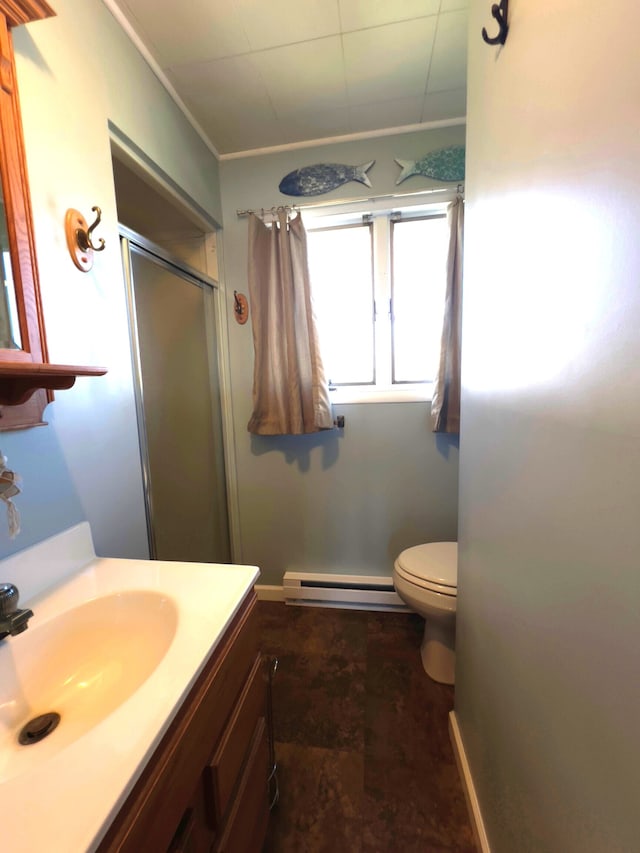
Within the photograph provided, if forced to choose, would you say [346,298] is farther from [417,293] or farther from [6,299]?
[6,299]

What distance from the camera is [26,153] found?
811mm

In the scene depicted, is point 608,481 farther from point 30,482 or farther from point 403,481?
point 403,481

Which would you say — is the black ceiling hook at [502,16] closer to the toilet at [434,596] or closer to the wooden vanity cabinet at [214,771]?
the wooden vanity cabinet at [214,771]

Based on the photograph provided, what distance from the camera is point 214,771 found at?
62 cm

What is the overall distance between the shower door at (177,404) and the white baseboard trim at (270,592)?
265 millimetres

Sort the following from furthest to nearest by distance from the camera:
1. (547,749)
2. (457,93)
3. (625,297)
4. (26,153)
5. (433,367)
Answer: (433,367) → (457,93) → (26,153) → (547,749) → (625,297)

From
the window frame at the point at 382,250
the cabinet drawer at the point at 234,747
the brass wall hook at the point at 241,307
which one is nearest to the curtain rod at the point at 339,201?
the window frame at the point at 382,250

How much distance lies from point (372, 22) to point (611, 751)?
6.40 feet

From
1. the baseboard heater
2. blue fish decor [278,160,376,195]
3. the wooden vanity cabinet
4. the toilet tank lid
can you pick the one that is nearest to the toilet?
the toilet tank lid

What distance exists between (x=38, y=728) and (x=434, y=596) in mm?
1227

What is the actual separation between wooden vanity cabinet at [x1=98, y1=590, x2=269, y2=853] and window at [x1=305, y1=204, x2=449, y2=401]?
1358 mm

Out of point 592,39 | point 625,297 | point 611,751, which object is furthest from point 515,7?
point 611,751

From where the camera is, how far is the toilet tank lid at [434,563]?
55.4 inches

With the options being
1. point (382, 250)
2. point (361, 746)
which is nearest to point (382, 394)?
point (382, 250)
